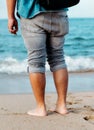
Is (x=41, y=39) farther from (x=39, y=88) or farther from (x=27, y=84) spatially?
(x=27, y=84)

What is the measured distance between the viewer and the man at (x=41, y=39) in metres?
3.42

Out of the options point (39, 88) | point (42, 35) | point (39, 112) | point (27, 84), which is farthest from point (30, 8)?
point (27, 84)

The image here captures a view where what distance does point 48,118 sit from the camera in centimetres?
339

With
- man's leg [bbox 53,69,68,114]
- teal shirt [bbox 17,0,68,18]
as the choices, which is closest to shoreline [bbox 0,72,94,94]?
man's leg [bbox 53,69,68,114]

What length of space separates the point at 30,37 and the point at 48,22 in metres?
0.20

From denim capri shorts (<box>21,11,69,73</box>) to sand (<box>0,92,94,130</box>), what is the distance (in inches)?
16.5

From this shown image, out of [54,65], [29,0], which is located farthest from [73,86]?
[29,0]

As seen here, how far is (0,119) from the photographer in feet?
11.0

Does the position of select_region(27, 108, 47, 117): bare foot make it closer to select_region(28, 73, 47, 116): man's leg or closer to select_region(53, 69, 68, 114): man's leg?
select_region(28, 73, 47, 116): man's leg

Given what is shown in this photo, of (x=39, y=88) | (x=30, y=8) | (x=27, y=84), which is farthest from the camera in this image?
(x=27, y=84)

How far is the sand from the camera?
10.3 feet

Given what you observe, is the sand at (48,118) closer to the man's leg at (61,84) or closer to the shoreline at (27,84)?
the man's leg at (61,84)

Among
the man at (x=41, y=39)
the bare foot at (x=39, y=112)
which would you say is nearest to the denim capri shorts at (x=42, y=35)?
the man at (x=41, y=39)

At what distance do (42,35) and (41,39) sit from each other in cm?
4
